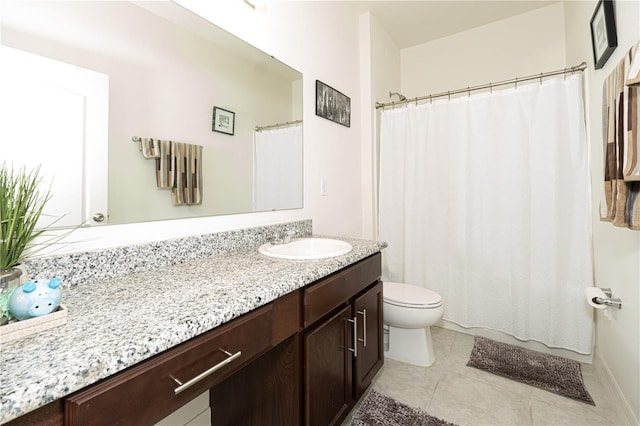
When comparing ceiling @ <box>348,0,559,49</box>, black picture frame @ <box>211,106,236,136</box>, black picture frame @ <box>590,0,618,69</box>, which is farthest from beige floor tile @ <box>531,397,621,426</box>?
ceiling @ <box>348,0,559,49</box>

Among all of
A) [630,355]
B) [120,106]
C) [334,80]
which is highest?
[334,80]

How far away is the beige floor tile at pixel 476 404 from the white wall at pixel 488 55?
2430 mm

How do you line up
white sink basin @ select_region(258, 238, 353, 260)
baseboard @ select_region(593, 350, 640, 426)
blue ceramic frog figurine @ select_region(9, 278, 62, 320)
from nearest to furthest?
blue ceramic frog figurine @ select_region(9, 278, 62, 320), baseboard @ select_region(593, 350, 640, 426), white sink basin @ select_region(258, 238, 353, 260)

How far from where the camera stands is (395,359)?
6.31ft

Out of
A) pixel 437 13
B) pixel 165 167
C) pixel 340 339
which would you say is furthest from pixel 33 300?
pixel 437 13

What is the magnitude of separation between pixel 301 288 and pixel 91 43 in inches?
41.2

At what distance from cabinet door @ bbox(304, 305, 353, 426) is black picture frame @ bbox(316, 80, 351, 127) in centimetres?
128

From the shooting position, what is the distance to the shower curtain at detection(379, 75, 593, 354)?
183cm

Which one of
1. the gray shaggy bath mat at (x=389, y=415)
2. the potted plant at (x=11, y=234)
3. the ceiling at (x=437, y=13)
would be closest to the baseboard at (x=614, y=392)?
the gray shaggy bath mat at (x=389, y=415)

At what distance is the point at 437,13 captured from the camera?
2383mm

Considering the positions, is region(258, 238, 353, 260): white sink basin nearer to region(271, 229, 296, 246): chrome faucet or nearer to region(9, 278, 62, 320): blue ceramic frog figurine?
region(271, 229, 296, 246): chrome faucet

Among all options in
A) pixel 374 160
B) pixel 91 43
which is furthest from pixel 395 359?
pixel 91 43

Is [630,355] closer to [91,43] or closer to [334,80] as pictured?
[334,80]

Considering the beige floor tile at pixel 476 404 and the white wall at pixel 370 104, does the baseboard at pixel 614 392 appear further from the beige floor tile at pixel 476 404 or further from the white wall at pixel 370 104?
the white wall at pixel 370 104
